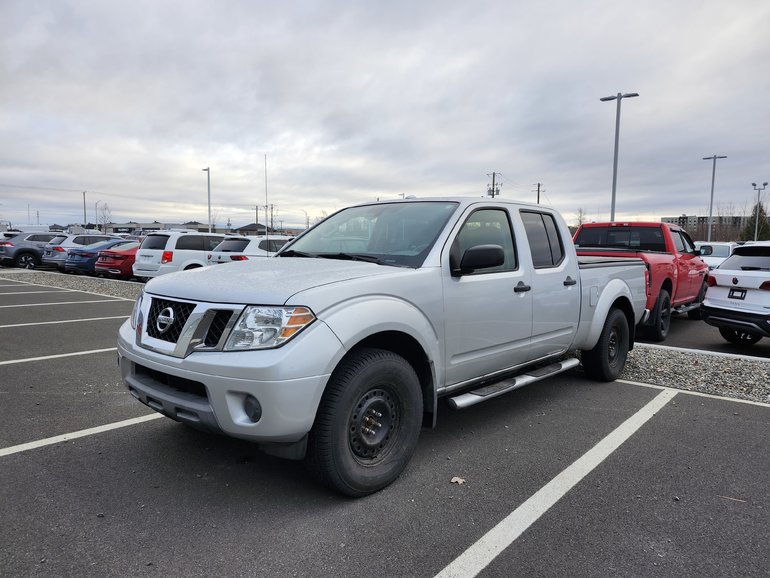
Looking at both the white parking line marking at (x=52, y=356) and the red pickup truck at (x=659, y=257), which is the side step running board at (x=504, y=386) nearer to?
the red pickup truck at (x=659, y=257)

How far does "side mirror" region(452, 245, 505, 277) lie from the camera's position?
3607 mm

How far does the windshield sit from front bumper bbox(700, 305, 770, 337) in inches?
211

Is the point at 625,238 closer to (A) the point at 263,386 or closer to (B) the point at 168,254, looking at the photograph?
(A) the point at 263,386

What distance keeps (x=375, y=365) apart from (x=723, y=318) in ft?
21.3

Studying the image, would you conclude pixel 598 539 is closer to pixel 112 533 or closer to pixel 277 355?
pixel 277 355

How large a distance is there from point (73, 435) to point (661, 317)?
7878 millimetres

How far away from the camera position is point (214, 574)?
250cm

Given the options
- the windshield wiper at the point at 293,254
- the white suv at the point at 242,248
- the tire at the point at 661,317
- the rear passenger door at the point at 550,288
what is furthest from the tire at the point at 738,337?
the white suv at the point at 242,248

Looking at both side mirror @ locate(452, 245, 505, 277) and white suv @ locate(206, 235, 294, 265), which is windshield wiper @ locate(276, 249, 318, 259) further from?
white suv @ locate(206, 235, 294, 265)

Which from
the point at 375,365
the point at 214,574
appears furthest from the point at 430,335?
the point at 214,574

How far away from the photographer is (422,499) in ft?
10.6

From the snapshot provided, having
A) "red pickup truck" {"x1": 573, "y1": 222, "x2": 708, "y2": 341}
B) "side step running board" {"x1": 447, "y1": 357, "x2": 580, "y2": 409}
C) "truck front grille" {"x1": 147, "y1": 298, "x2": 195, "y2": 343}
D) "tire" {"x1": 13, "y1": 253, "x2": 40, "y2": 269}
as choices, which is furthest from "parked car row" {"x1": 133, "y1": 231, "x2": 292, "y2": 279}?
"tire" {"x1": 13, "y1": 253, "x2": 40, "y2": 269}

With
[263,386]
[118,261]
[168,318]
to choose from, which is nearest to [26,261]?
[118,261]

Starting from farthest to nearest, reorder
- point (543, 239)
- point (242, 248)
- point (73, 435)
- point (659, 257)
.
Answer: point (242, 248) → point (659, 257) → point (543, 239) → point (73, 435)
